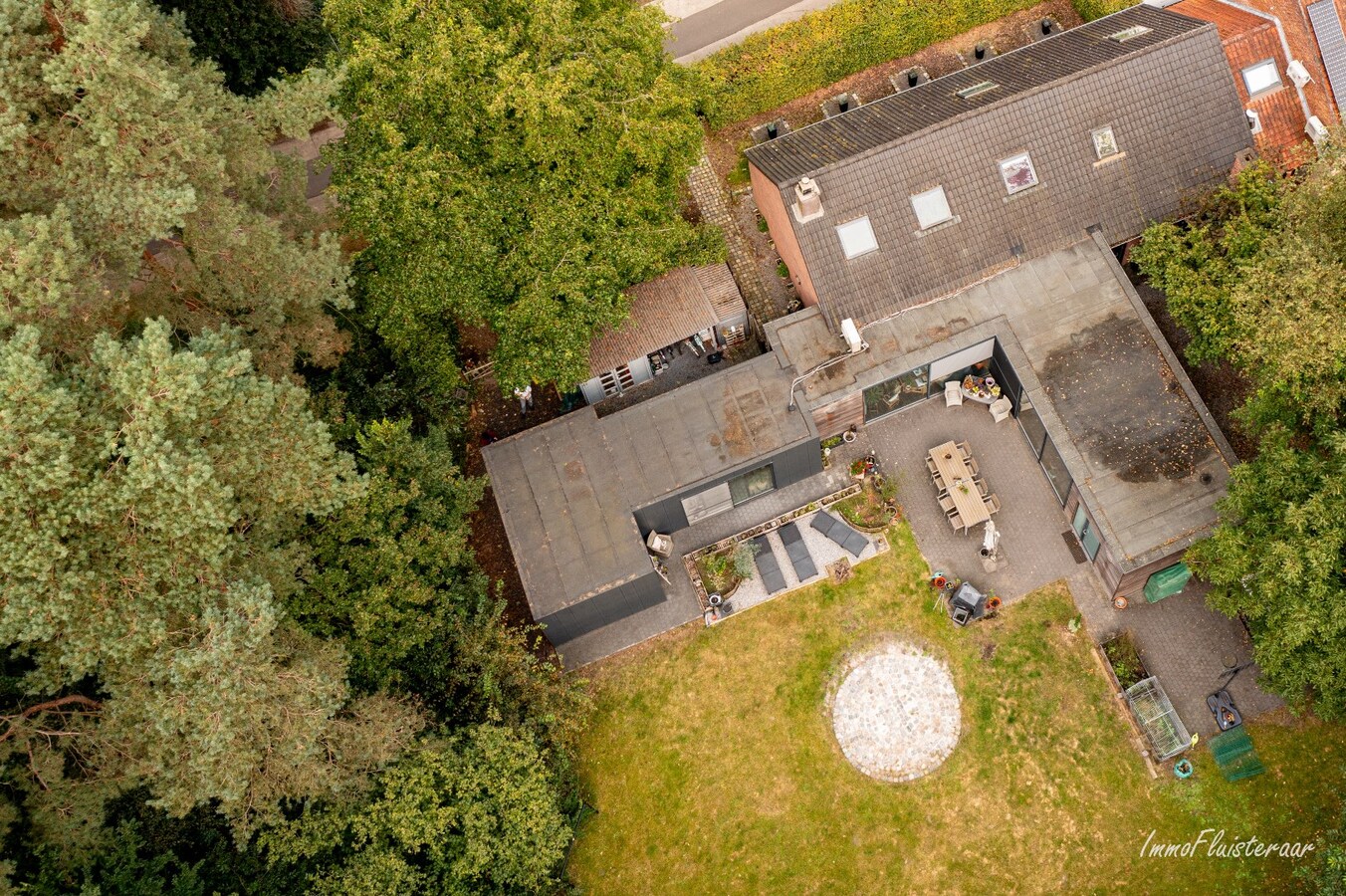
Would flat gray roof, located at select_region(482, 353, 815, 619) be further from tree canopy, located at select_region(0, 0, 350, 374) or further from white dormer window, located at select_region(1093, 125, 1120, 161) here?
white dormer window, located at select_region(1093, 125, 1120, 161)

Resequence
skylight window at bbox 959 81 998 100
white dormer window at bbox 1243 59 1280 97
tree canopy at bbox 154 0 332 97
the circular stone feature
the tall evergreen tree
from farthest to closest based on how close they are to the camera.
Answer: tree canopy at bbox 154 0 332 97, skylight window at bbox 959 81 998 100, white dormer window at bbox 1243 59 1280 97, the circular stone feature, the tall evergreen tree

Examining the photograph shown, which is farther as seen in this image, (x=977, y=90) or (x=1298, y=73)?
(x=977, y=90)

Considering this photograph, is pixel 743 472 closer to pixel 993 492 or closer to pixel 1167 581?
pixel 993 492

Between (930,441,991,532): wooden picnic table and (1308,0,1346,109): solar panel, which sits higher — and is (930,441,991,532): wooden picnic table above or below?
below

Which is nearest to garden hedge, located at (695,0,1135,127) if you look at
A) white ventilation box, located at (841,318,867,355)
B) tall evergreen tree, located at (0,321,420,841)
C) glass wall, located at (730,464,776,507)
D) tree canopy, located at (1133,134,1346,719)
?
white ventilation box, located at (841,318,867,355)

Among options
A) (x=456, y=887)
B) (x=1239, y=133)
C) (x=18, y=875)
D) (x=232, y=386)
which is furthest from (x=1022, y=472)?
(x=18, y=875)

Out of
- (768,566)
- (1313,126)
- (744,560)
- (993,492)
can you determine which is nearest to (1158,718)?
(993,492)
